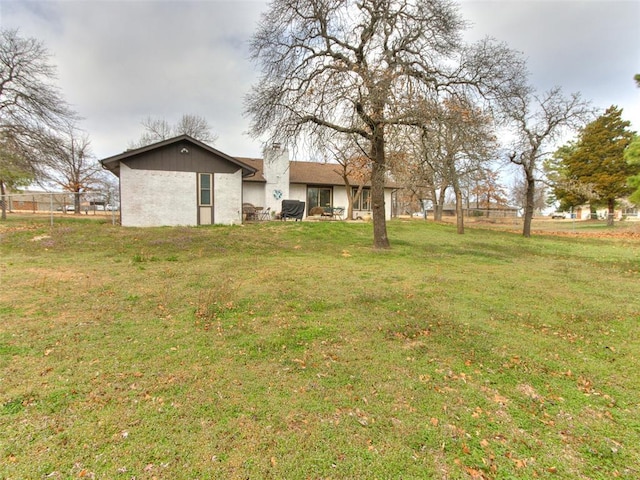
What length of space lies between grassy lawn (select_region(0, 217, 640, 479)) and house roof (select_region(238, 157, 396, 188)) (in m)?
15.7

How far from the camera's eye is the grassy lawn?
83.3 inches

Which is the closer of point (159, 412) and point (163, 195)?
point (159, 412)

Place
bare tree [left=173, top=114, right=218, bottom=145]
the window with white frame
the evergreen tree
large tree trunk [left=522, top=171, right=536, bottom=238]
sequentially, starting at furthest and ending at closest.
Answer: bare tree [left=173, top=114, right=218, bottom=145] < the evergreen tree < the window with white frame < large tree trunk [left=522, top=171, right=536, bottom=238]

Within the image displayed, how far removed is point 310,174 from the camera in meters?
23.6

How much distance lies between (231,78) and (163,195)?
6699 mm

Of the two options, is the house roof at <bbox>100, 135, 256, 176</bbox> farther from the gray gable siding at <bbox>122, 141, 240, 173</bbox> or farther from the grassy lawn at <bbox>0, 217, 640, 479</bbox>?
the grassy lawn at <bbox>0, 217, 640, 479</bbox>

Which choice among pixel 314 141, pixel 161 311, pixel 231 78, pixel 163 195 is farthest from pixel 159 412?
pixel 231 78

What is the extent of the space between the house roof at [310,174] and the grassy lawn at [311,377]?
15.7 m

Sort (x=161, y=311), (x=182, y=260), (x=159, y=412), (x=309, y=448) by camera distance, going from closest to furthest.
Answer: (x=309, y=448)
(x=159, y=412)
(x=161, y=311)
(x=182, y=260)

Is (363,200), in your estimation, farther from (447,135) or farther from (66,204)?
(66,204)

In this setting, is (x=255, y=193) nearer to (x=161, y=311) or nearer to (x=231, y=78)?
(x=231, y=78)

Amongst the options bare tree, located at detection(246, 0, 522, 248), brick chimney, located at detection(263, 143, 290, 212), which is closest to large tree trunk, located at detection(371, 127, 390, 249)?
bare tree, located at detection(246, 0, 522, 248)

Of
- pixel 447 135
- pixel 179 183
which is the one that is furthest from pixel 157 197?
pixel 447 135

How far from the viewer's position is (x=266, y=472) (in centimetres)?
198
